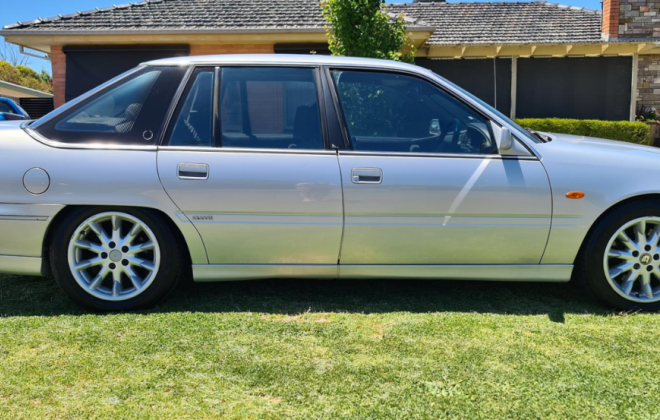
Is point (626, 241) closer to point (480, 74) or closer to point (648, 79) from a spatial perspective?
point (480, 74)

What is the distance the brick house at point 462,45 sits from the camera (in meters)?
12.5

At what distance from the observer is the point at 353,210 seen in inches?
137

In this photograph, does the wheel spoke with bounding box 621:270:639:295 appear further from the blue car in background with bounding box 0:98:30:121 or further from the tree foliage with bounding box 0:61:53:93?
the tree foliage with bounding box 0:61:53:93

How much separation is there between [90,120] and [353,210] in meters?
1.83

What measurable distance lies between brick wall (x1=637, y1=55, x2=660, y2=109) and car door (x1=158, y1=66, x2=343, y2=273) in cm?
1414

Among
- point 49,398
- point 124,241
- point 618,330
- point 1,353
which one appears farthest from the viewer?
point 124,241

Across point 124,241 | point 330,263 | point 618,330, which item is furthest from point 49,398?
point 618,330

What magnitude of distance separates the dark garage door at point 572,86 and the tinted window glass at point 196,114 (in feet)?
40.7

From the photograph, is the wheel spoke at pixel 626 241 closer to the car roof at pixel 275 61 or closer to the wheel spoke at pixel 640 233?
the wheel spoke at pixel 640 233

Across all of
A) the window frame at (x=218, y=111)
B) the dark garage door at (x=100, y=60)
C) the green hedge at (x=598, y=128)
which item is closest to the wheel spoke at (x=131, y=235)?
the window frame at (x=218, y=111)

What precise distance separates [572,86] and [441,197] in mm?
12595

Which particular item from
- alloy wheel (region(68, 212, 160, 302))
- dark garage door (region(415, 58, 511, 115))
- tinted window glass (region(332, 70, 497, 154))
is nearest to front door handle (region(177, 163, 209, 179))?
alloy wheel (region(68, 212, 160, 302))

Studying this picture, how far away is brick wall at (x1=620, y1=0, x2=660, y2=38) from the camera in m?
14.5

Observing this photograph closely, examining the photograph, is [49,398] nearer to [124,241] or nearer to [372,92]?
[124,241]
